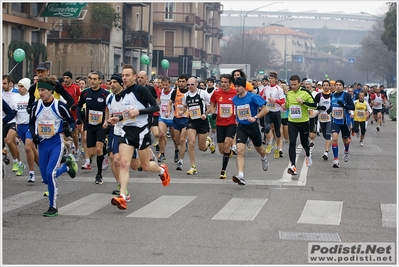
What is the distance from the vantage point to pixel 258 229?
30.9 feet

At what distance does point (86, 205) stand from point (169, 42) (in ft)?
216

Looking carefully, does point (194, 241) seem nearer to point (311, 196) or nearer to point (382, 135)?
point (311, 196)

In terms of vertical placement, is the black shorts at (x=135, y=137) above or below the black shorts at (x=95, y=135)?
above

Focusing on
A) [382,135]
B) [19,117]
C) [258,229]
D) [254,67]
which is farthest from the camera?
[254,67]

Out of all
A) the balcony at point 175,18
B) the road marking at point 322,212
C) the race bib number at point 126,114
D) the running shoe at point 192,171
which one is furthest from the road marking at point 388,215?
the balcony at point 175,18

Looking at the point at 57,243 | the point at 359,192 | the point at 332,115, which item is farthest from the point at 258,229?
the point at 332,115

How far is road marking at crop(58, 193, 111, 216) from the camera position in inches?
424

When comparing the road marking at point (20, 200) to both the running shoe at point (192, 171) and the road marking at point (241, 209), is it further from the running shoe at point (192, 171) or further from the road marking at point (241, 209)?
the running shoe at point (192, 171)

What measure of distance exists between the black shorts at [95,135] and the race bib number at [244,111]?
88.9 inches

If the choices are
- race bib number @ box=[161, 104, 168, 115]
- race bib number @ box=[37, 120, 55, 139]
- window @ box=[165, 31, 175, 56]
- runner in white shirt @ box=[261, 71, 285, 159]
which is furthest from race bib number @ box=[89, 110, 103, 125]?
window @ box=[165, 31, 175, 56]

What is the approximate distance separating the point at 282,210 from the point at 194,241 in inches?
104

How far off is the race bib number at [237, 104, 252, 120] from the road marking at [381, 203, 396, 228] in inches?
118

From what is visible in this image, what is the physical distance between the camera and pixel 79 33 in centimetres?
4672

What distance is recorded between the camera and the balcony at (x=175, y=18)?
246 ft
